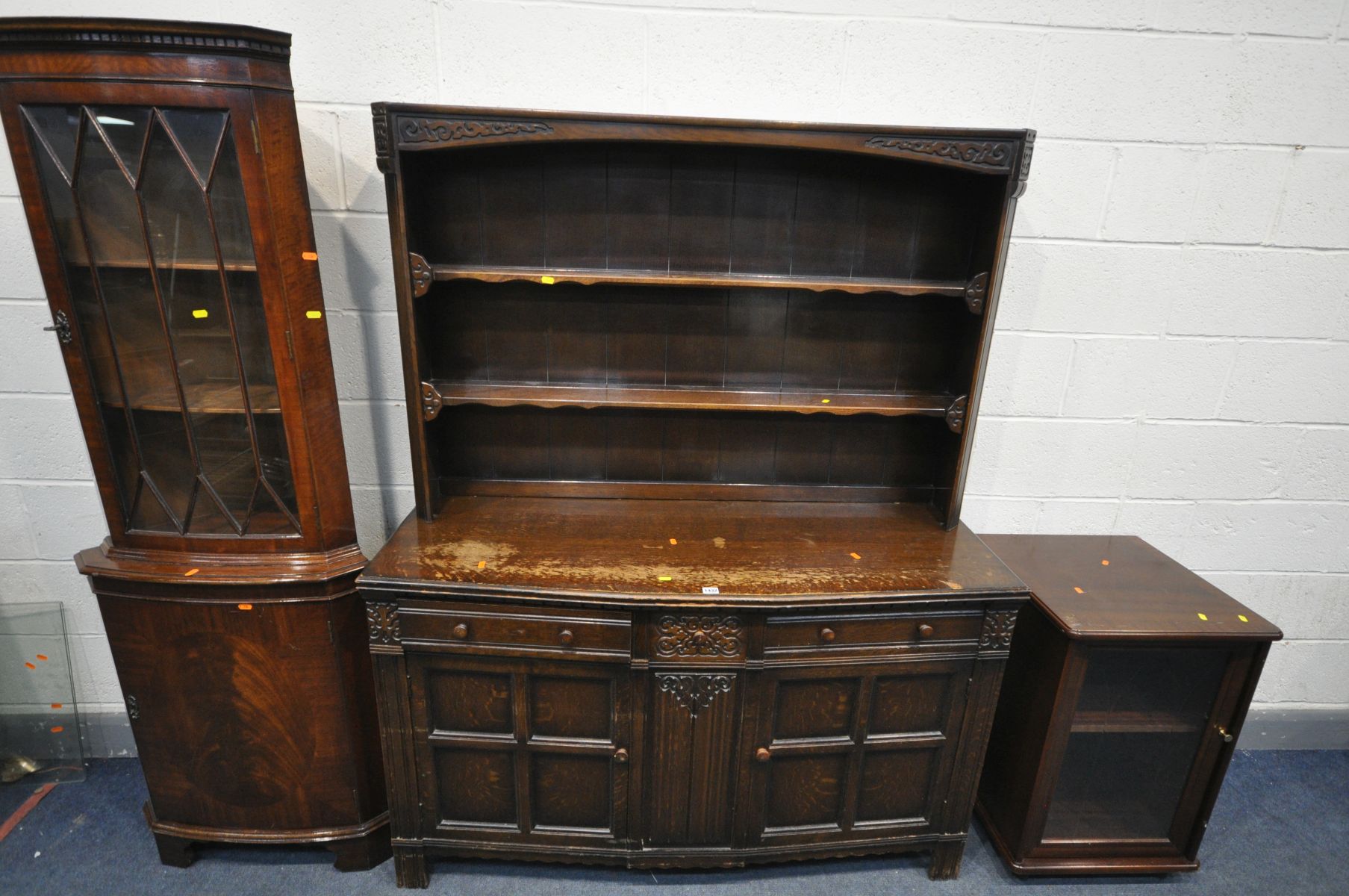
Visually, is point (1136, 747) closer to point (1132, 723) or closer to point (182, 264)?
point (1132, 723)

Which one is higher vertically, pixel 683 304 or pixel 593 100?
pixel 593 100

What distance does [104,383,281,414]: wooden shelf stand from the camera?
1455mm

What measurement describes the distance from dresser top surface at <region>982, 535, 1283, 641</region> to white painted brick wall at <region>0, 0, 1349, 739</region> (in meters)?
0.14

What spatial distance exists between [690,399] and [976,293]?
27.6 inches

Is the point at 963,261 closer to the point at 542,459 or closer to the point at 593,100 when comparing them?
the point at 593,100

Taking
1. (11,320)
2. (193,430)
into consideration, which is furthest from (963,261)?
(11,320)

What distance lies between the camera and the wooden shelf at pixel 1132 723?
1.65m

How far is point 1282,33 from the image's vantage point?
1.63 meters

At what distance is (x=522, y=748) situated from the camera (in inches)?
60.9

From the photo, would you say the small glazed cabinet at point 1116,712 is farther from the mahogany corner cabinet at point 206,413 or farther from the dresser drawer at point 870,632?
the mahogany corner cabinet at point 206,413

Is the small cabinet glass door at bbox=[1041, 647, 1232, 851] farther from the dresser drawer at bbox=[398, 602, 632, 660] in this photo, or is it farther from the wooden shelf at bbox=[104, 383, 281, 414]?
the wooden shelf at bbox=[104, 383, 281, 414]

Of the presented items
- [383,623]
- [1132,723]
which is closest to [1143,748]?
[1132,723]

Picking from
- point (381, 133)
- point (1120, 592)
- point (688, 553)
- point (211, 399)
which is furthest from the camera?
point (1120, 592)

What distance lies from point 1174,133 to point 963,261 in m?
0.61
